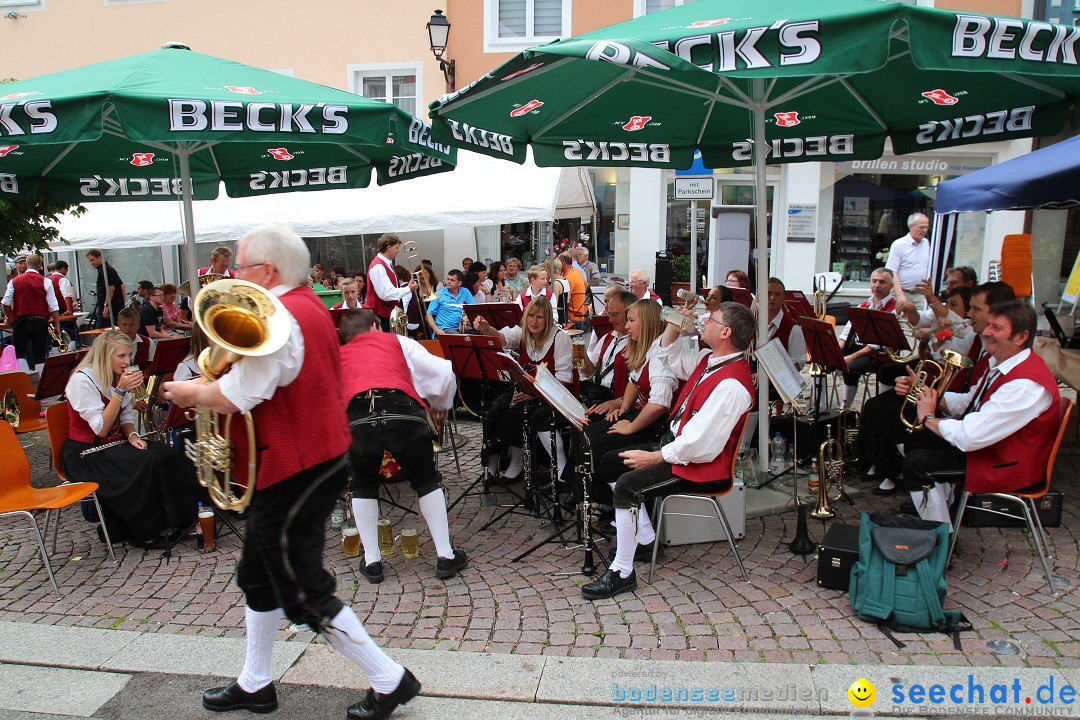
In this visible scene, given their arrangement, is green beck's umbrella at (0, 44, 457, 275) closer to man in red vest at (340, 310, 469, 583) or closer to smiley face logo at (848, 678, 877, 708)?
man in red vest at (340, 310, 469, 583)

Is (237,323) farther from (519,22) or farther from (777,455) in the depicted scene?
(519,22)

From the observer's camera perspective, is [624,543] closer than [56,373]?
Yes

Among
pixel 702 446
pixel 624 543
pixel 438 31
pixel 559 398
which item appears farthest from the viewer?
pixel 438 31

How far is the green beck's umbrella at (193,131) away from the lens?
4.54 meters

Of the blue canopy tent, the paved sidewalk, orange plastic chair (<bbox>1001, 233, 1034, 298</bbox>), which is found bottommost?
the paved sidewalk

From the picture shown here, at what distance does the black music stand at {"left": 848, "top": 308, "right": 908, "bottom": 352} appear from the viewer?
232 inches

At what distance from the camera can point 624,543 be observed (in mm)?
4320

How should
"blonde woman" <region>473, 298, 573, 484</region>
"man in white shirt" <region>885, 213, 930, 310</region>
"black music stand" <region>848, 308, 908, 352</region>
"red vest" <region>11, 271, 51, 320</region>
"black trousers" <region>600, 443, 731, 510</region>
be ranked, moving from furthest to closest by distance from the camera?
"red vest" <region>11, 271, 51, 320</region> → "man in white shirt" <region>885, 213, 930, 310</region> → "blonde woman" <region>473, 298, 573, 484</region> → "black music stand" <region>848, 308, 908, 352</region> → "black trousers" <region>600, 443, 731, 510</region>

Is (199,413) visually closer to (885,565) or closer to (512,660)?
(512,660)

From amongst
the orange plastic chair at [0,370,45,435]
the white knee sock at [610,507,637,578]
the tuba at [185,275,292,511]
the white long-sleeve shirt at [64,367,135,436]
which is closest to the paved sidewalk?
the white knee sock at [610,507,637,578]

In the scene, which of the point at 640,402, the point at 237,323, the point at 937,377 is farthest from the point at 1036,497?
the point at 237,323

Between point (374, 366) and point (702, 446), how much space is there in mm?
1931

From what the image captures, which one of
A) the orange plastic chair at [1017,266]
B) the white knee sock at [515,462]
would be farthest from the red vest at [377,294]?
the orange plastic chair at [1017,266]

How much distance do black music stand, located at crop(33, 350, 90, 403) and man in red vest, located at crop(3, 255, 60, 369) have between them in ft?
22.9
